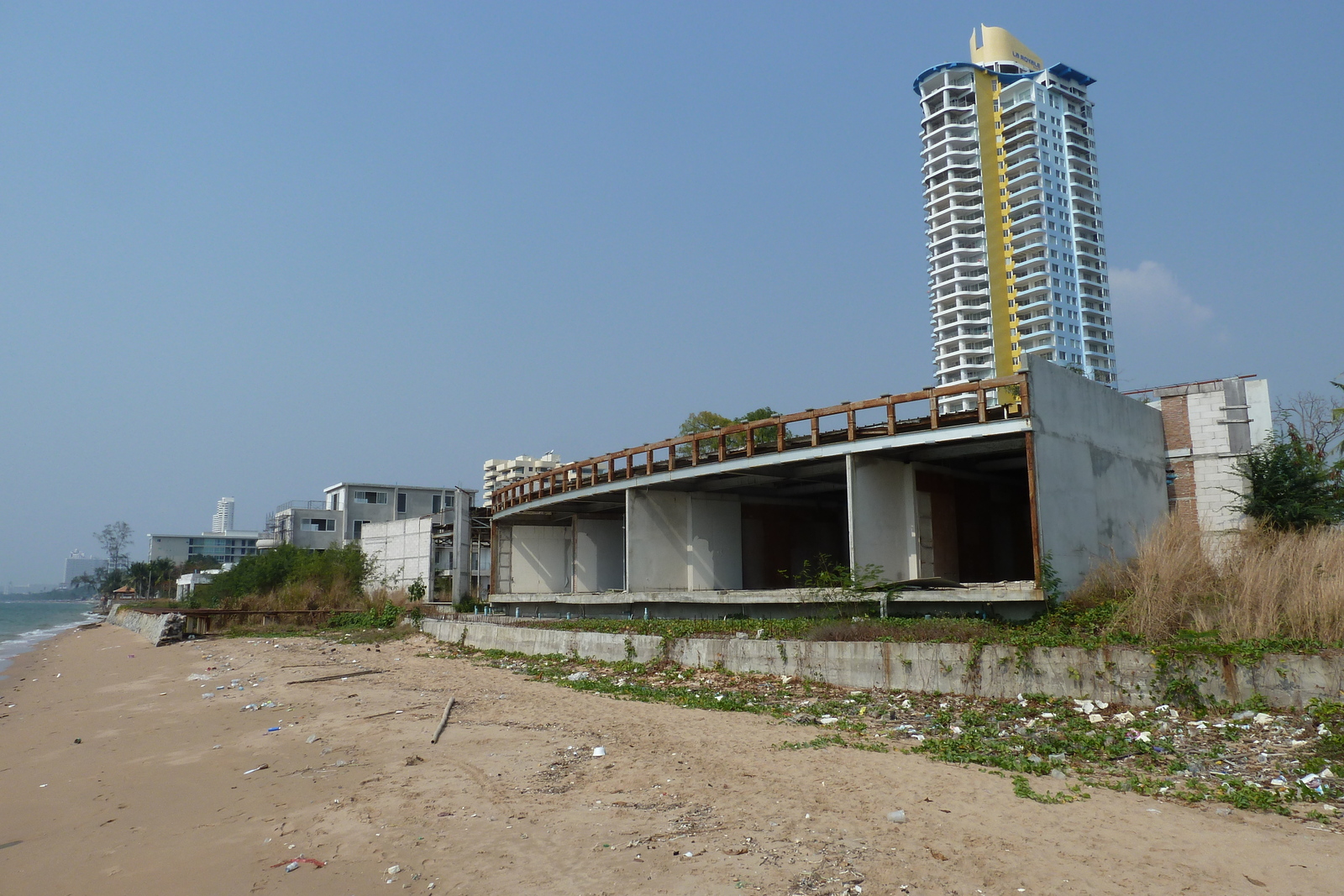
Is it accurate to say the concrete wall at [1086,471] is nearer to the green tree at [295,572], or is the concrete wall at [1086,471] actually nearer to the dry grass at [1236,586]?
the dry grass at [1236,586]

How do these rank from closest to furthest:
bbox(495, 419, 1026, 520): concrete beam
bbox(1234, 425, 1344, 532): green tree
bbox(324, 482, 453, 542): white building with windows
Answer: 1. bbox(495, 419, 1026, 520): concrete beam
2. bbox(1234, 425, 1344, 532): green tree
3. bbox(324, 482, 453, 542): white building with windows

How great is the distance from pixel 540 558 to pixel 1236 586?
22.3 metres

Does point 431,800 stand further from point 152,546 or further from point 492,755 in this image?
point 152,546

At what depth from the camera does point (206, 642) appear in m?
27.3

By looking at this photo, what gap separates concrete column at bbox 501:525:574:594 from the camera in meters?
28.7

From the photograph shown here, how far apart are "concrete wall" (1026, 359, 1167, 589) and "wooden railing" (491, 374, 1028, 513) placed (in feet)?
2.35

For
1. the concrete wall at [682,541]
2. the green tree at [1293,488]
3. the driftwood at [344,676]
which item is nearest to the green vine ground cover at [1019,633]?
the concrete wall at [682,541]

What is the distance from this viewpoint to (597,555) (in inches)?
1037

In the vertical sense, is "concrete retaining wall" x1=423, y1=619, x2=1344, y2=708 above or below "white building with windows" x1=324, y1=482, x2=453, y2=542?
below

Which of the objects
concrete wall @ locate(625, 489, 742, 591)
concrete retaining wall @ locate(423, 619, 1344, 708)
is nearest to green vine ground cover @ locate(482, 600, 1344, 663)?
concrete retaining wall @ locate(423, 619, 1344, 708)

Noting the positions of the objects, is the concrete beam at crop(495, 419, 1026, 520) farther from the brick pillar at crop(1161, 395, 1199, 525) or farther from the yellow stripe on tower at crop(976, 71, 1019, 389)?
the yellow stripe on tower at crop(976, 71, 1019, 389)

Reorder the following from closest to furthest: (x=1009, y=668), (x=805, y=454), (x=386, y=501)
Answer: (x=1009, y=668) < (x=805, y=454) < (x=386, y=501)

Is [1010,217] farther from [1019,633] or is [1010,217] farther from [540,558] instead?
[1019,633]

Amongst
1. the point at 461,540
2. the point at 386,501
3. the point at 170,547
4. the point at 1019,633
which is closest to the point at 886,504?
the point at 1019,633
